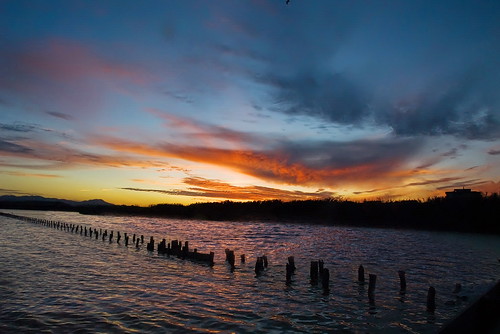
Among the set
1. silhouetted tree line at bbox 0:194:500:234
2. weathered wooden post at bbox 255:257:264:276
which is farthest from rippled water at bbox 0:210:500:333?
silhouetted tree line at bbox 0:194:500:234

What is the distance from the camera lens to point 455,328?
6.13 m

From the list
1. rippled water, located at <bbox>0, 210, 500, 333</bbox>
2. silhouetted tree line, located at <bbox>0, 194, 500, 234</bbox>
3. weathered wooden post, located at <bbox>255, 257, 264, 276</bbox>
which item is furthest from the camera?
silhouetted tree line, located at <bbox>0, 194, 500, 234</bbox>

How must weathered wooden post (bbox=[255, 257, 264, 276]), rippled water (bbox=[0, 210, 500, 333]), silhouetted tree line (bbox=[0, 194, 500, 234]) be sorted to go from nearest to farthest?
rippled water (bbox=[0, 210, 500, 333]) → weathered wooden post (bbox=[255, 257, 264, 276]) → silhouetted tree line (bbox=[0, 194, 500, 234])

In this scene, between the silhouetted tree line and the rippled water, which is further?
the silhouetted tree line

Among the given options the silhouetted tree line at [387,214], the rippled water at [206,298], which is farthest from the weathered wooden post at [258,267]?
the silhouetted tree line at [387,214]

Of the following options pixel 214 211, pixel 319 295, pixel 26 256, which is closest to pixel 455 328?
pixel 319 295

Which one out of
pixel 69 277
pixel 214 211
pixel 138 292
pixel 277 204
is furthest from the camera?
pixel 214 211

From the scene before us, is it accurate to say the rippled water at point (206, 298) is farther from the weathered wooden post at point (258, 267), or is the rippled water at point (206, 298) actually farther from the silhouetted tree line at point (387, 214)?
the silhouetted tree line at point (387, 214)

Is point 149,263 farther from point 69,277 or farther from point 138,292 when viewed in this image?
point 138,292

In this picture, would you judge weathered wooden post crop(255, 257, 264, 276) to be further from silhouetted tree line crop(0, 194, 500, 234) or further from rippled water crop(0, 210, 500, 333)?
silhouetted tree line crop(0, 194, 500, 234)

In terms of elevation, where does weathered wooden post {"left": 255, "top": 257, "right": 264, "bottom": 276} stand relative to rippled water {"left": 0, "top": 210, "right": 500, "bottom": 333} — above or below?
above

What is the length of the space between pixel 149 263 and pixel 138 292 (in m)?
10.4

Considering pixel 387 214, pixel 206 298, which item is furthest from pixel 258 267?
pixel 387 214

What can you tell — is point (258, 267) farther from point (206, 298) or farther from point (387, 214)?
point (387, 214)
